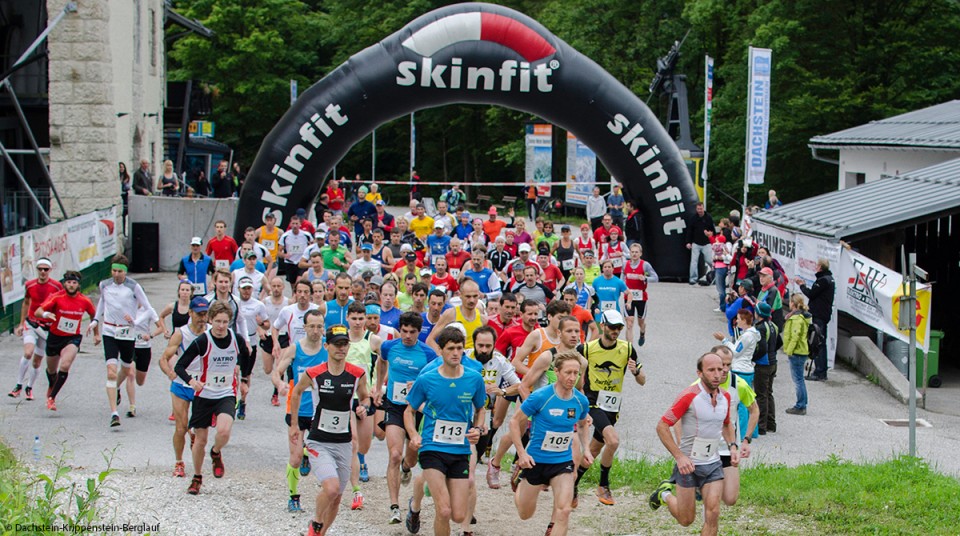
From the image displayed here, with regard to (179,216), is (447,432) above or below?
below

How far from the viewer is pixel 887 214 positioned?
18.5m

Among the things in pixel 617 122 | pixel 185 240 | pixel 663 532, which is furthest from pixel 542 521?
pixel 185 240

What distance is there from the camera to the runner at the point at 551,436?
9.37 meters

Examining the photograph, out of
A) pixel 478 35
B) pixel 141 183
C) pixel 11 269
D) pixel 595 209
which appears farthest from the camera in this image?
pixel 141 183

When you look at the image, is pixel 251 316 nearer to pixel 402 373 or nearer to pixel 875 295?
pixel 402 373

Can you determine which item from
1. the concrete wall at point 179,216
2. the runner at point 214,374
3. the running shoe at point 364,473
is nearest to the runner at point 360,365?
the running shoe at point 364,473

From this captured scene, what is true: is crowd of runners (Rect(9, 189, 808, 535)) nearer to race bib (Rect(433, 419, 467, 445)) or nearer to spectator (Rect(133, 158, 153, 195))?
race bib (Rect(433, 419, 467, 445))

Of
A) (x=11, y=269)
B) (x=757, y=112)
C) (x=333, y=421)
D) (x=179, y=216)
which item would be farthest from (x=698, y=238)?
(x=333, y=421)

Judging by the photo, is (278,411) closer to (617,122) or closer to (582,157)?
(617,122)

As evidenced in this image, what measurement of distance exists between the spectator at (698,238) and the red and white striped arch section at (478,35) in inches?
171

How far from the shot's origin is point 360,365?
36.7 feet

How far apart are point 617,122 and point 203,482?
1423 cm

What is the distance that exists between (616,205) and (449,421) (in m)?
17.6

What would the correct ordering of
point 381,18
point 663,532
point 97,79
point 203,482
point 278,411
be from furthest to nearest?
point 381,18, point 97,79, point 278,411, point 203,482, point 663,532
